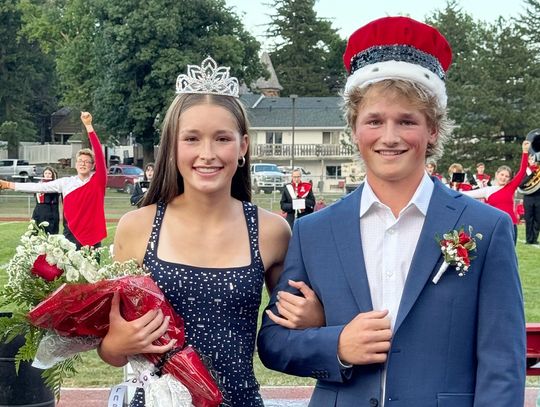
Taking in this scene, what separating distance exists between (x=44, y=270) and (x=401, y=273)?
1086mm

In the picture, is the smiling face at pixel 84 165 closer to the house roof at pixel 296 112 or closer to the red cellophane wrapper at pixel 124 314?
the red cellophane wrapper at pixel 124 314

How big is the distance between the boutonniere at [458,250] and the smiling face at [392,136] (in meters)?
0.24

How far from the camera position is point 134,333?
8.96ft

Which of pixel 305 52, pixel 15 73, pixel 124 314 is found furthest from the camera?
pixel 305 52

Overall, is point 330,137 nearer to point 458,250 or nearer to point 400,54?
point 400,54

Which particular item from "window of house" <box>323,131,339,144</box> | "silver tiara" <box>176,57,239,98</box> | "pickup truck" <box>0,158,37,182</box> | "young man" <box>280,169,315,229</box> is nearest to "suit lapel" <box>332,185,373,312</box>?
"silver tiara" <box>176,57,239,98</box>

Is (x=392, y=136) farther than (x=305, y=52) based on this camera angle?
No

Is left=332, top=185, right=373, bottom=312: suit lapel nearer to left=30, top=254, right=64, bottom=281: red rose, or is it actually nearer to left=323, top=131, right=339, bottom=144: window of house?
left=30, top=254, right=64, bottom=281: red rose

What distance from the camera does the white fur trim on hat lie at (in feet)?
8.57

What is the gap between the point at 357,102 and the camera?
2682mm

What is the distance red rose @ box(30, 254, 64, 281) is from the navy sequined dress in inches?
14.9

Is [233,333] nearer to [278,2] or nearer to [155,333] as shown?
[155,333]

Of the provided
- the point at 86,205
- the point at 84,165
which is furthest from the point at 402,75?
the point at 84,165

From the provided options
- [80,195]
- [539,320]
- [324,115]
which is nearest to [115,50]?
[324,115]
